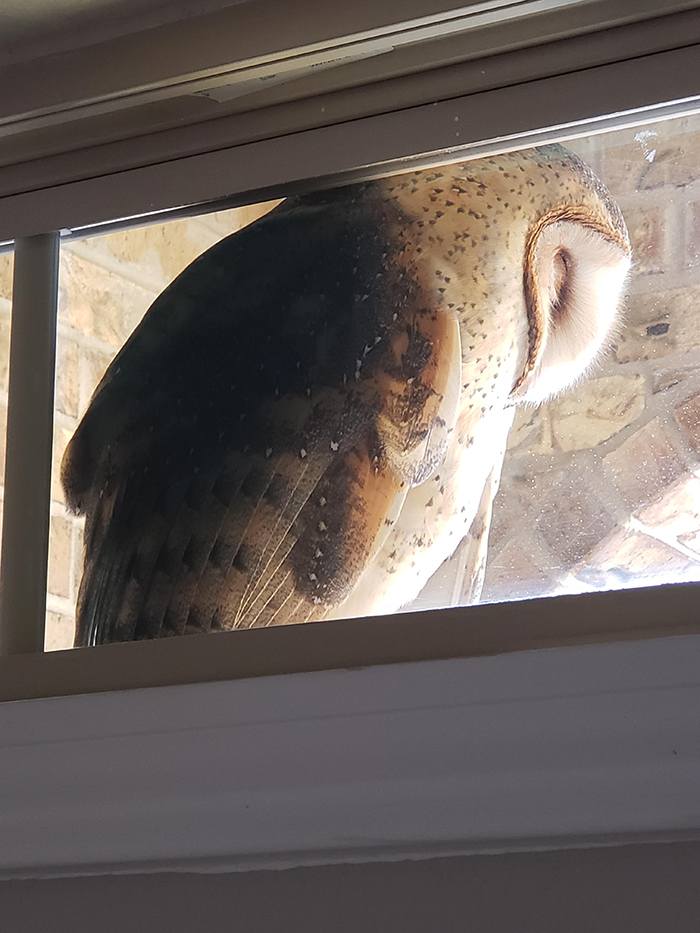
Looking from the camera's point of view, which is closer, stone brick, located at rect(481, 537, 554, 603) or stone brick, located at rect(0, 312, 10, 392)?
stone brick, located at rect(481, 537, 554, 603)

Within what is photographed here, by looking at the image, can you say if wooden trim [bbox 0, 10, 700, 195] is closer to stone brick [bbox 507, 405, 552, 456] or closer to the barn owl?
the barn owl

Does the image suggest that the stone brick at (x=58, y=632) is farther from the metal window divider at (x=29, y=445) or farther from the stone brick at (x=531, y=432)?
the stone brick at (x=531, y=432)

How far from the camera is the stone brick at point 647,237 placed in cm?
84

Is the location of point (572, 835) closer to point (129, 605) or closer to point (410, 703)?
point (410, 703)

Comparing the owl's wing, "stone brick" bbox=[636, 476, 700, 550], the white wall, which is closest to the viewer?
the white wall

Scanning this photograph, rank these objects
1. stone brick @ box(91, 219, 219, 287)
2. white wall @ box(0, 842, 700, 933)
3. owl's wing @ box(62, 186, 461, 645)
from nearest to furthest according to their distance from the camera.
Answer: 1. white wall @ box(0, 842, 700, 933)
2. owl's wing @ box(62, 186, 461, 645)
3. stone brick @ box(91, 219, 219, 287)

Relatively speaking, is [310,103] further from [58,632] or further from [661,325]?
[58,632]

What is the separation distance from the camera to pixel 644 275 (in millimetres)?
838

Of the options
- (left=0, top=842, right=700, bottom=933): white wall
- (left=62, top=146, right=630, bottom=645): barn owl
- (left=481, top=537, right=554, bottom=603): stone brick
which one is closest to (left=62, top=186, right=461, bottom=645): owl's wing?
(left=62, top=146, right=630, bottom=645): barn owl

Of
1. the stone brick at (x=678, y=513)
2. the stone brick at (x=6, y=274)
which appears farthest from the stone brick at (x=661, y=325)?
the stone brick at (x=6, y=274)

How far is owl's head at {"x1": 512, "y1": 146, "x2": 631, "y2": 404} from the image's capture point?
0.85m

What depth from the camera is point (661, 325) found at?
83 centimetres

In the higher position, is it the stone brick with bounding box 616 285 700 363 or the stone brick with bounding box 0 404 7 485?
the stone brick with bounding box 0 404 7 485

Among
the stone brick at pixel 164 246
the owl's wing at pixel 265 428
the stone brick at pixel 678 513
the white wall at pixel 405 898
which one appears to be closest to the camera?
the white wall at pixel 405 898
